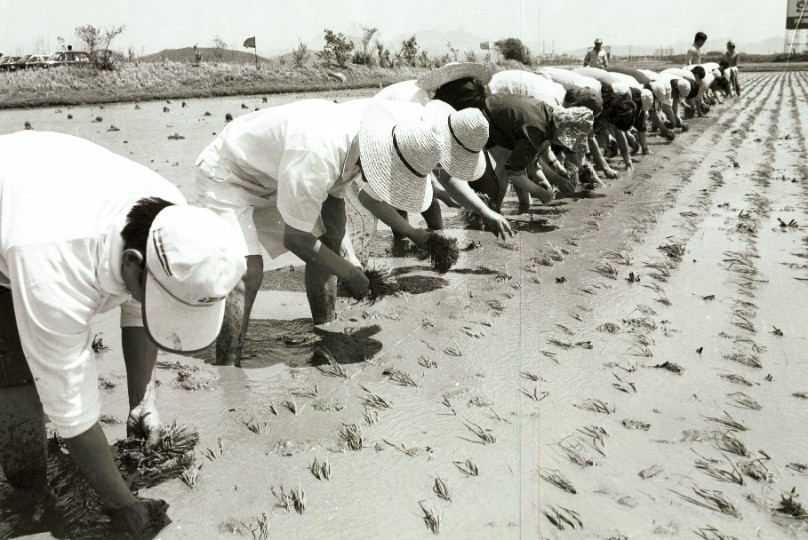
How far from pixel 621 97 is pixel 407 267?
12.9 ft

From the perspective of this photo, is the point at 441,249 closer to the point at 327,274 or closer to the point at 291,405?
the point at 327,274

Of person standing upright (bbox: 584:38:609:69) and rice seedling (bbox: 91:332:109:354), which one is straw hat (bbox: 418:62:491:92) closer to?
rice seedling (bbox: 91:332:109:354)

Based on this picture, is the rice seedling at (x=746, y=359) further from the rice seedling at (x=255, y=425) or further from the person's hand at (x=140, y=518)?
the person's hand at (x=140, y=518)

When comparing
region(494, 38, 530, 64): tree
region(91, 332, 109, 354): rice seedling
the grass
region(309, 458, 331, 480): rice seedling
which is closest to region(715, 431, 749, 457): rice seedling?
region(309, 458, 331, 480): rice seedling

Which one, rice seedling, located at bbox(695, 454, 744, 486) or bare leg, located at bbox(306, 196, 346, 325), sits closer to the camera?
rice seedling, located at bbox(695, 454, 744, 486)

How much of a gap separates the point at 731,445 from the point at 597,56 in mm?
11916

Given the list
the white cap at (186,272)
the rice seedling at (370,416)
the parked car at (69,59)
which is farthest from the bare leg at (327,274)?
the parked car at (69,59)

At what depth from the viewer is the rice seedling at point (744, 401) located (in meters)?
3.20

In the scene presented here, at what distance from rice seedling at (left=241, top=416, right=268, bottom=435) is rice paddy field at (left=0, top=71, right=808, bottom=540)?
11mm

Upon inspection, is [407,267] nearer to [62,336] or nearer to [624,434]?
[624,434]

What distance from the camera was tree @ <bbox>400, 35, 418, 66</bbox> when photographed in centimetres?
2769

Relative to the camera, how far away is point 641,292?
15.9 feet

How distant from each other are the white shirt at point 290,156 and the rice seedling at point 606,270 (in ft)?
7.51

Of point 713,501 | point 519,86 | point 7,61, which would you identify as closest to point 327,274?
point 713,501
